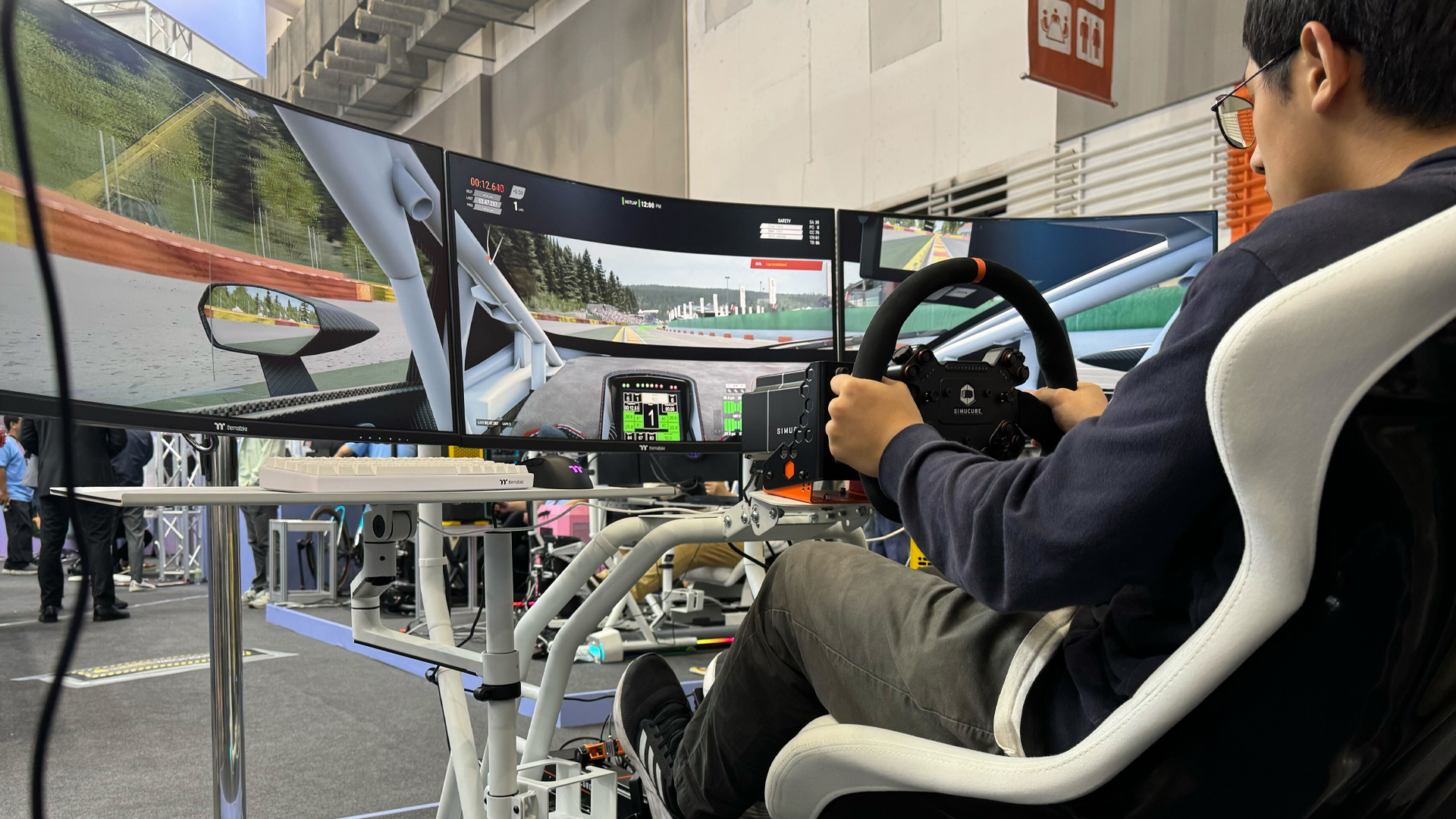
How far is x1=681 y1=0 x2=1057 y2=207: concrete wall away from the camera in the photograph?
5.53 metres

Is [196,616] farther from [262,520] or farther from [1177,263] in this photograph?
[1177,263]

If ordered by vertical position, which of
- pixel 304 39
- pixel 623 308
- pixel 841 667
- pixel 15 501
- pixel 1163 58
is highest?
pixel 304 39

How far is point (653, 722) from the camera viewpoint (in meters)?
1.43

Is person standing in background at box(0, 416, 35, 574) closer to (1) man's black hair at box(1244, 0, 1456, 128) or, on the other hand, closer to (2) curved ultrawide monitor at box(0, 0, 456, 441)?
(2) curved ultrawide monitor at box(0, 0, 456, 441)

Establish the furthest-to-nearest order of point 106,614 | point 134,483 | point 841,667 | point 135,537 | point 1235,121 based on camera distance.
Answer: point 135,537
point 134,483
point 106,614
point 1235,121
point 841,667

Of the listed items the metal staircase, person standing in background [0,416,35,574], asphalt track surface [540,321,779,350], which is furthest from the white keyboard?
the metal staircase

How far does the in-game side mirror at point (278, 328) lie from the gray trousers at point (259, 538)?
665 cm

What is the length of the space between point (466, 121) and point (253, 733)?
10.2 m

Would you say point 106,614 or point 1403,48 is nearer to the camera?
point 1403,48

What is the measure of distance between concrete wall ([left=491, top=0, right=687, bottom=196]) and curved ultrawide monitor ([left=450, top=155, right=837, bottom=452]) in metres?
6.09

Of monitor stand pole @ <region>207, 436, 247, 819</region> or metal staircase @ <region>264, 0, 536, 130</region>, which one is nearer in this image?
monitor stand pole @ <region>207, 436, 247, 819</region>

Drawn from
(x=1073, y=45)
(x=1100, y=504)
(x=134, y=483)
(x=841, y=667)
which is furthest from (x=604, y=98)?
(x=1100, y=504)

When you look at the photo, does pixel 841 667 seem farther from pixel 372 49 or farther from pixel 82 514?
pixel 372 49

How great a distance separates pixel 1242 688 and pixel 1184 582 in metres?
0.12
